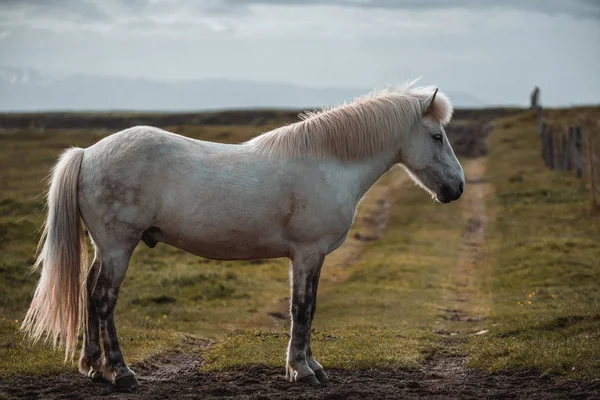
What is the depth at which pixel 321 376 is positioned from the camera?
9547 mm

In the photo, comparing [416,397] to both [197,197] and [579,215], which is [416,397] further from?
[579,215]

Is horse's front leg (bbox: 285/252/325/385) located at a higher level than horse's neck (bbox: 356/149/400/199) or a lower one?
lower

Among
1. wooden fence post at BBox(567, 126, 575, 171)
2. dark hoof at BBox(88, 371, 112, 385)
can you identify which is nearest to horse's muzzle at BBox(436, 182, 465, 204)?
dark hoof at BBox(88, 371, 112, 385)

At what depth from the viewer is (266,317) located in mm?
16031

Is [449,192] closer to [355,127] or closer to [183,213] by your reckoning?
[355,127]

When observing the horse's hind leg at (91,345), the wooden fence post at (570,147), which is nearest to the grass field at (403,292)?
the horse's hind leg at (91,345)

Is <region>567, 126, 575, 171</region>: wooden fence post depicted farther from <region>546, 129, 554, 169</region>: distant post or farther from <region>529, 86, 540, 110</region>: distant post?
<region>529, 86, 540, 110</region>: distant post

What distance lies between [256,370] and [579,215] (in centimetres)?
2073

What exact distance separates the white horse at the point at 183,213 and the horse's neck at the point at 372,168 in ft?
0.71

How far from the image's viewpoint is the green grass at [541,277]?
10.5m

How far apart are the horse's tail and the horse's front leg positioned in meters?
2.67

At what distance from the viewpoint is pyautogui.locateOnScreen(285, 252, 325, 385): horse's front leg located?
934 centimetres

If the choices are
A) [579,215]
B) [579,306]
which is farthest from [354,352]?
[579,215]

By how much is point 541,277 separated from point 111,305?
13573 millimetres
